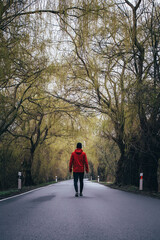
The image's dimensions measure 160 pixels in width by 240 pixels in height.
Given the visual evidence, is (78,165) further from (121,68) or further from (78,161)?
(121,68)

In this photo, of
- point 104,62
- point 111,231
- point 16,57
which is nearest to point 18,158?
point 104,62

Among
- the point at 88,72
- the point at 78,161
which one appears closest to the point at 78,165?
the point at 78,161

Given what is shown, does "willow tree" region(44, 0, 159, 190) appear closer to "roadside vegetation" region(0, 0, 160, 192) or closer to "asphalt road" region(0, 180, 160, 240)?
"roadside vegetation" region(0, 0, 160, 192)

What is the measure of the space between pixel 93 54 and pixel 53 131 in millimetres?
10701

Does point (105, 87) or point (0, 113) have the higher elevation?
point (105, 87)

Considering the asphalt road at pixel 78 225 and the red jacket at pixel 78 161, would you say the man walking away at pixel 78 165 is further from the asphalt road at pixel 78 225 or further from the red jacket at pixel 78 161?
the asphalt road at pixel 78 225

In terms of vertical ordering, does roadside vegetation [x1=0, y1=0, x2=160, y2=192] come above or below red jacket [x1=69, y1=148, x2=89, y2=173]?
above

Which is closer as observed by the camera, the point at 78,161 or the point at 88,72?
the point at 78,161

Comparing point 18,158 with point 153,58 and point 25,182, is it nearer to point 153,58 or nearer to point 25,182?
point 25,182

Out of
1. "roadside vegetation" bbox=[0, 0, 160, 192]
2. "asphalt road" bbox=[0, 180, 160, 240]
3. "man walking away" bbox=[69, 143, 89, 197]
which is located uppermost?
"roadside vegetation" bbox=[0, 0, 160, 192]

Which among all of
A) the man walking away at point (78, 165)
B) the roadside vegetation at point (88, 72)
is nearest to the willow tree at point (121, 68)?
the roadside vegetation at point (88, 72)

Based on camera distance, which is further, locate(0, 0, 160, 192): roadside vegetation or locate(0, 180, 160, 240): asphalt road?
locate(0, 0, 160, 192): roadside vegetation

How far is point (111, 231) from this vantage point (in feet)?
13.7

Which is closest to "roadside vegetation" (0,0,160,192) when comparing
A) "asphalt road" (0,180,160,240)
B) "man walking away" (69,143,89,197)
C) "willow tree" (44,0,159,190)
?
"willow tree" (44,0,159,190)
